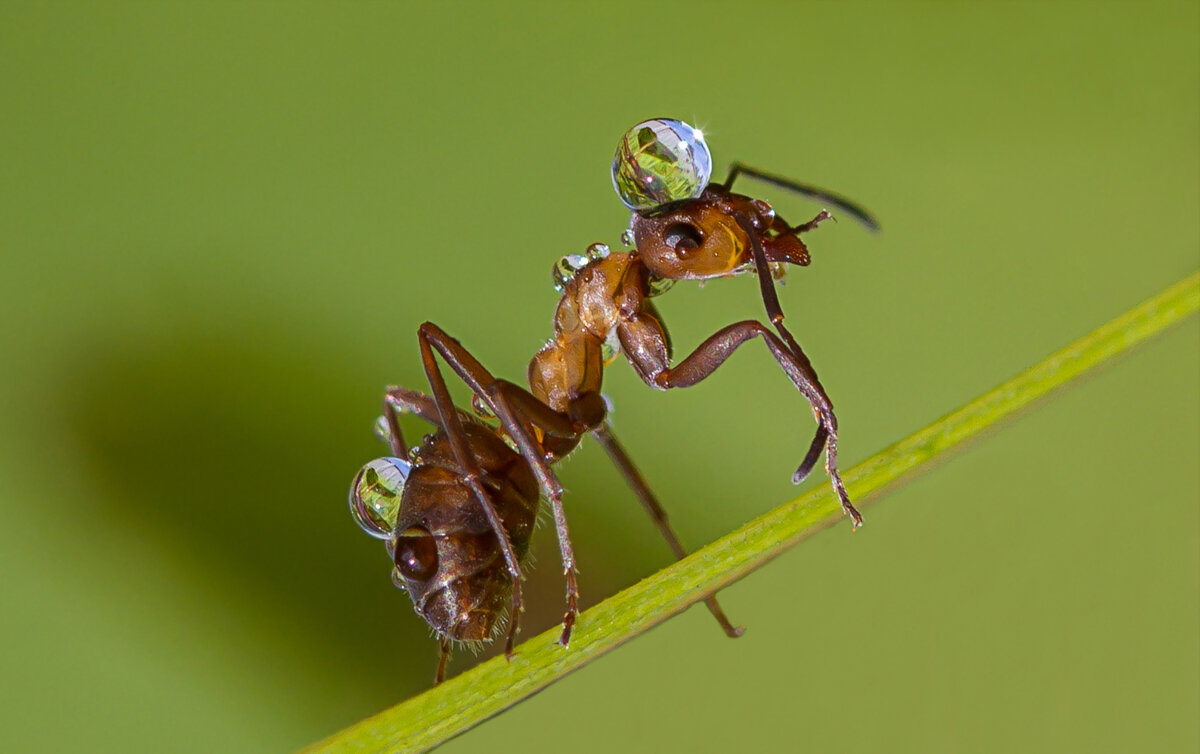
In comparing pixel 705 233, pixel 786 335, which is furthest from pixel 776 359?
pixel 705 233

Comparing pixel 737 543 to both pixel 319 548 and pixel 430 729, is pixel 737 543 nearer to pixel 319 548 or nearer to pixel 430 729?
pixel 430 729

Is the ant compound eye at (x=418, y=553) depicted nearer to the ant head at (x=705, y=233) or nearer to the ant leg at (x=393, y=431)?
the ant leg at (x=393, y=431)

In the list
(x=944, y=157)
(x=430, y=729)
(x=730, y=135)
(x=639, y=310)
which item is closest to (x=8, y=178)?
(x=639, y=310)

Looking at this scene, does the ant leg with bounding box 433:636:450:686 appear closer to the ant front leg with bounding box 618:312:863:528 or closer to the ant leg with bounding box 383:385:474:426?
the ant leg with bounding box 383:385:474:426

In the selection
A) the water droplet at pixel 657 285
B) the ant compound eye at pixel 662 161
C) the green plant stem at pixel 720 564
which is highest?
the ant compound eye at pixel 662 161

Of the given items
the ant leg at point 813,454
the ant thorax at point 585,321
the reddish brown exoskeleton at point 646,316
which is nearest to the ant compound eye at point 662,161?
the reddish brown exoskeleton at point 646,316

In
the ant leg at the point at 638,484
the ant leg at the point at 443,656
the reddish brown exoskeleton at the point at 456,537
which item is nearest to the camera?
the reddish brown exoskeleton at the point at 456,537

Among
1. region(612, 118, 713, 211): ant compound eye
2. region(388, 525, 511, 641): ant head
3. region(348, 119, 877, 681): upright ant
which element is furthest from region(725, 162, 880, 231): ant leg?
region(388, 525, 511, 641): ant head
